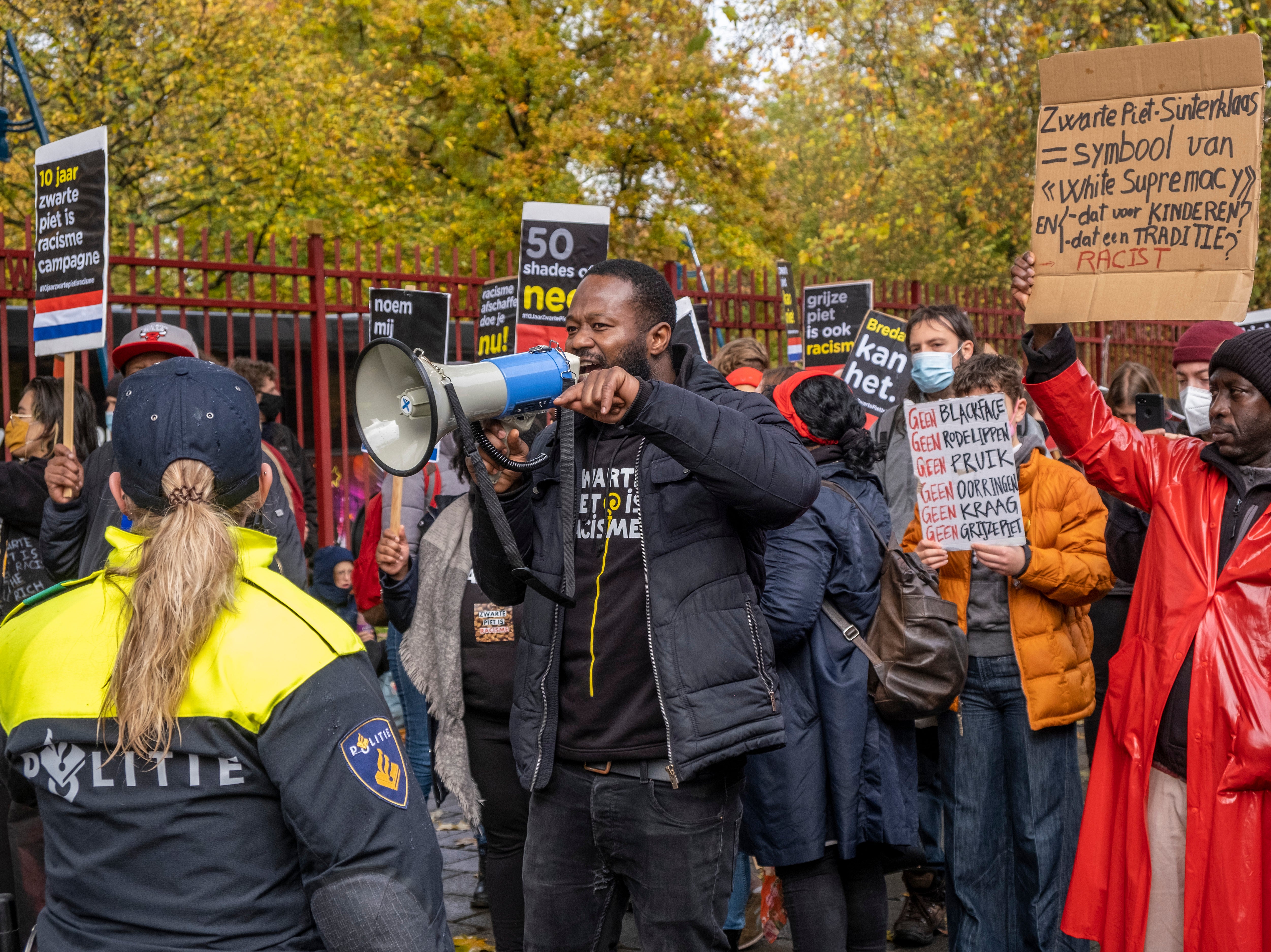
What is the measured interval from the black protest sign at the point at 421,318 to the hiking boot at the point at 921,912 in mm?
3244

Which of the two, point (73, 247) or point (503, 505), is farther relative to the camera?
point (73, 247)

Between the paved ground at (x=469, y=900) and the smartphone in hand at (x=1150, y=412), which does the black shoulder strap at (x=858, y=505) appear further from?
the smartphone in hand at (x=1150, y=412)

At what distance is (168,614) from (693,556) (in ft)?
4.35

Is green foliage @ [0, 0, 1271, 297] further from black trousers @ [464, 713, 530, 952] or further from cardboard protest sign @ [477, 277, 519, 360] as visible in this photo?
black trousers @ [464, 713, 530, 952]

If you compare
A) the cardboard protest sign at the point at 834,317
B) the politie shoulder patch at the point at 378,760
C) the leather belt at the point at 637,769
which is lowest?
the leather belt at the point at 637,769

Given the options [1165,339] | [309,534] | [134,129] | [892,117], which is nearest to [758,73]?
[892,117]

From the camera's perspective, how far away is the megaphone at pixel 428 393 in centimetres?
236

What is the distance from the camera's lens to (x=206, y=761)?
1.62 meters

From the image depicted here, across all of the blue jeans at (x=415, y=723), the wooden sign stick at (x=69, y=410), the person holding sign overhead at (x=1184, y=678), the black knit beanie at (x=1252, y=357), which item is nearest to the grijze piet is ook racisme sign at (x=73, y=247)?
the wooden sign stick at (x=69, y=410)

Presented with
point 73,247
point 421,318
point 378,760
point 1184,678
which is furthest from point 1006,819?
point 73,247

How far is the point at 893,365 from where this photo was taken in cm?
659

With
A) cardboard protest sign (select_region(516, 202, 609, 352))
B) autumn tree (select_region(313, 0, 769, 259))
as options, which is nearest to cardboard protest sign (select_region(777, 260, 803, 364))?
cardboard protest sign (select_region(516, 202, 609, 352))

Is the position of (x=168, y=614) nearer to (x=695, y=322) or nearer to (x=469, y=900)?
(x=469, y=900)

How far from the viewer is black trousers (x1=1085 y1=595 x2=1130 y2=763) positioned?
5178 millimetres
